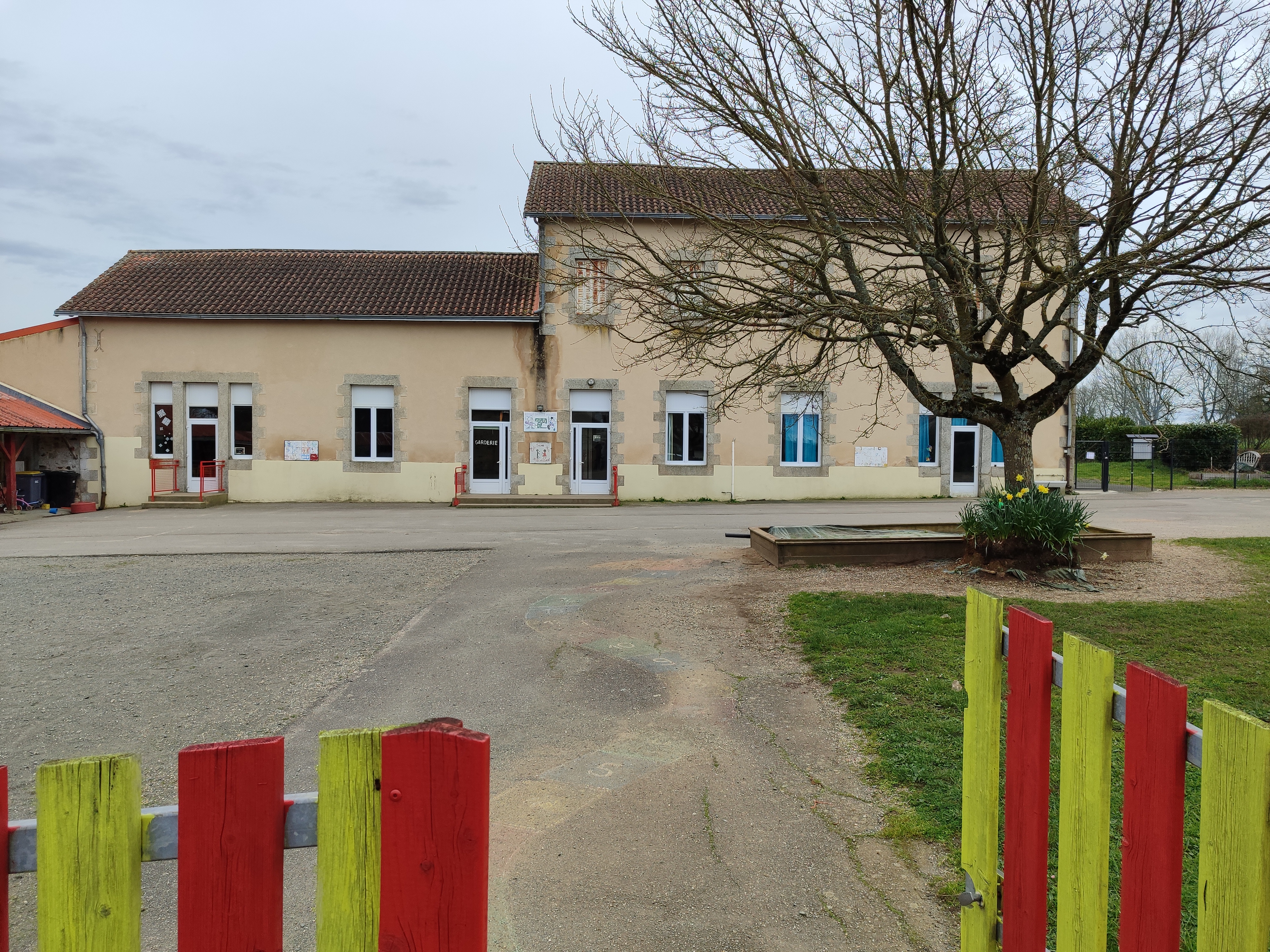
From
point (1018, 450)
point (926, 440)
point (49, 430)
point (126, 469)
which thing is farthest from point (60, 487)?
point (926, 440)

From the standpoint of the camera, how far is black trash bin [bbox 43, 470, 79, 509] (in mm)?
21969

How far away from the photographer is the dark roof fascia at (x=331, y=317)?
22.4m

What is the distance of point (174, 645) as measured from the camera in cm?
709

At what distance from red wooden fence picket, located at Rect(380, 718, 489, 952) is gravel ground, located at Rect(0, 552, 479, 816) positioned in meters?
3.20

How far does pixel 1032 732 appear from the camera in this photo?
2.25 metres

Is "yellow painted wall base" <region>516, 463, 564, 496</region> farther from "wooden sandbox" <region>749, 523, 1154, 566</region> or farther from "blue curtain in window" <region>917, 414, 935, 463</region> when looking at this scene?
"wooden sandbox" <region>749, 523, 1154, 566</region>

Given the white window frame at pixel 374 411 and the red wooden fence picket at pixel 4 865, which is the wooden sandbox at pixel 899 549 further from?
the white window frame at pixel 374 411

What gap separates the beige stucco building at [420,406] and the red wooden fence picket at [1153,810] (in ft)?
67.7

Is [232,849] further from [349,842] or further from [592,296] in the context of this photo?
[592,296]

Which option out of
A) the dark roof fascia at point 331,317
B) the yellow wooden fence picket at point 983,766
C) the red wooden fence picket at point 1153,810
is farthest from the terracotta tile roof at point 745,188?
the dark roof fascia at point 331,317

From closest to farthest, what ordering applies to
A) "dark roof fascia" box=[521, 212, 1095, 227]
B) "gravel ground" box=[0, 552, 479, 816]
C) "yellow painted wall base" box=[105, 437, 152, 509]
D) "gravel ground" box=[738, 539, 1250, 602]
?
"gravel ground" box=[0, 552, 479, 816] < "gravel ground" box=[738, 539, 1250, 602] < "dark roof fascia" box=[521, 212, 1095, 227] < "yellow painted wall base" box=[105, 437, 152, 509]

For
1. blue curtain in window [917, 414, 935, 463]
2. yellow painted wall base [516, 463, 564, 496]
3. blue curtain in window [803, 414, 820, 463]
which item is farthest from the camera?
blue curtain in window [917, 414, 935, 463]

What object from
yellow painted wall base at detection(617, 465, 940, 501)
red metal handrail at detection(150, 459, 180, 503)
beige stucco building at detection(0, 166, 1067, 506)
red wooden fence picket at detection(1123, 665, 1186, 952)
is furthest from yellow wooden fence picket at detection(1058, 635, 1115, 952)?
red metal handrail at detection(150, 459, 180, 503)

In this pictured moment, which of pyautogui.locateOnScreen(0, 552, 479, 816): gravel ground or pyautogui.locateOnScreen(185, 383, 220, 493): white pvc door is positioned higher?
pyautogui.locateOnScreen(185, 383, 220, 493): white pvc door
